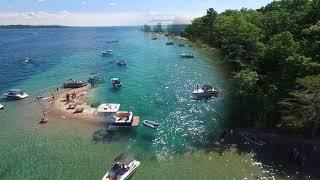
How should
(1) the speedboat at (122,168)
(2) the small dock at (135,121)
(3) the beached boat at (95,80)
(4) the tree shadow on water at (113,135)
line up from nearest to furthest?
(1) the speedboat at (122,168) < (4) the tree shadow on water at (113,135) < (2) the small dock at (135,121) < (3) the beached boat at (95,80)

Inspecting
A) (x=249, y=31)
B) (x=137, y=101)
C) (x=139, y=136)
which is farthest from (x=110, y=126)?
(x=249, y=31)

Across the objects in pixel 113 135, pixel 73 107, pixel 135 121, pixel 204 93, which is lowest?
pixel 113 135

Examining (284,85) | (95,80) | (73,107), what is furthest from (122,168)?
(95,80)

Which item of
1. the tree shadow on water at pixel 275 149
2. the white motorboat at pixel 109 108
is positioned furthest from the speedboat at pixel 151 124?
the tree shadow on water at pixel 275 149

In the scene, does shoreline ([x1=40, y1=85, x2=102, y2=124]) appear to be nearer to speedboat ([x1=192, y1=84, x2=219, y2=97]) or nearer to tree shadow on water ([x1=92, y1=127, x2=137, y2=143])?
tree shadow on water ([x1=92, y1=127, x2=137, y2=143])

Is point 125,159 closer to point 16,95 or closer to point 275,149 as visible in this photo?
point 275,149

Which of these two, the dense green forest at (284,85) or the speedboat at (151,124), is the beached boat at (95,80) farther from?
the dense green forest at (284,85)

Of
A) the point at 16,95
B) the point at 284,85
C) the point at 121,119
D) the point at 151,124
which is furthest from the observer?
the point at 16,95

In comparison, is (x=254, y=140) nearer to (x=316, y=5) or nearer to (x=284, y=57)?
(x=284, y=57)
